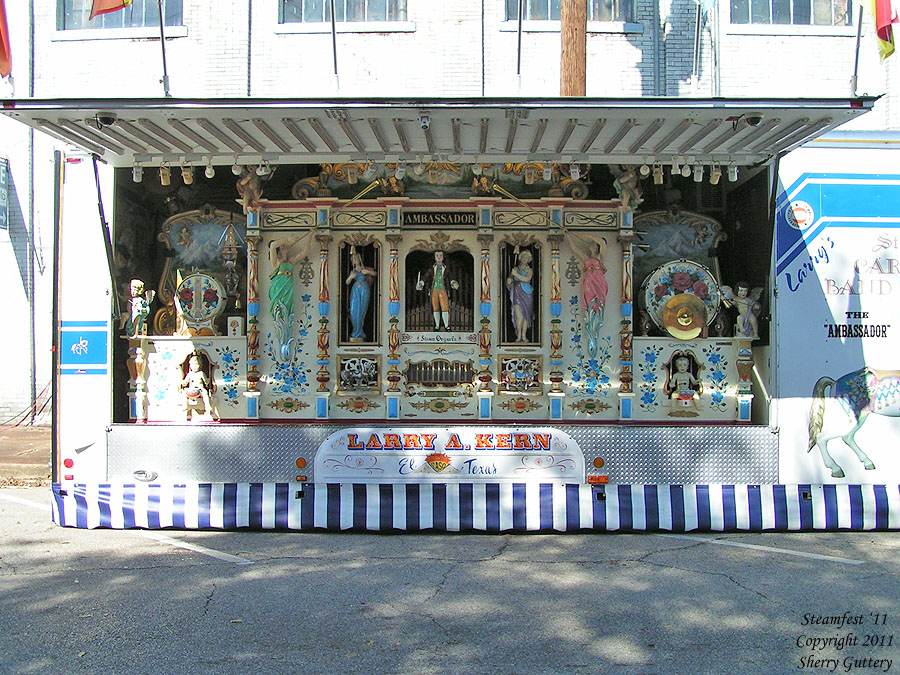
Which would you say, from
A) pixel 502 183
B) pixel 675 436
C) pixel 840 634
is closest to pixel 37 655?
pixel 840 634

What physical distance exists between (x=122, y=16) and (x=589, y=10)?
7390mm

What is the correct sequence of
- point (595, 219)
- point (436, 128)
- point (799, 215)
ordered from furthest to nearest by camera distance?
1. point (595, 219)
2. point (799, 215)
3. point (436, 128)

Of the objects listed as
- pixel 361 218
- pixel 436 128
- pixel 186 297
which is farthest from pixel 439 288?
pixel 186 297

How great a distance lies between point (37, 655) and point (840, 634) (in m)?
5.02

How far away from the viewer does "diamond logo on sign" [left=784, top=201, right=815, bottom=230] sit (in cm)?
890

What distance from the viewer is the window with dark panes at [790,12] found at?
43.3 ft

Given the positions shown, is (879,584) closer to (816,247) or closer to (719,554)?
(719,554)

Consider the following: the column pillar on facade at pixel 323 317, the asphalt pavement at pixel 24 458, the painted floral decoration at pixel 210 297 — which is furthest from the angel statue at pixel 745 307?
the asphalt pavement at pixel 24 458

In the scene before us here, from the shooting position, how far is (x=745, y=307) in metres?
9.55

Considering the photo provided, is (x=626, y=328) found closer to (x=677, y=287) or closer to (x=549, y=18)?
(x=677, y=287)

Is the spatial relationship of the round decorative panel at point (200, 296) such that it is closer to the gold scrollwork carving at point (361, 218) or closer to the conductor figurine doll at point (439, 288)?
the gold scrollwork carving at point (361, 218)

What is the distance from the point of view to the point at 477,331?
9.98 m

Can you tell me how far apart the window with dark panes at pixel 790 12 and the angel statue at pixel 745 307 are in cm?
578

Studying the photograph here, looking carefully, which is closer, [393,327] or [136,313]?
[136,313]
